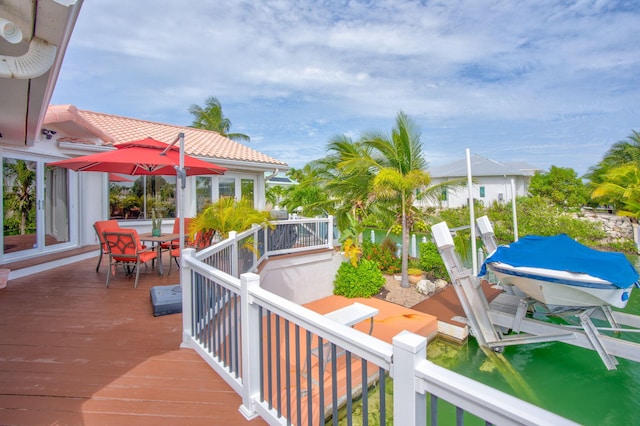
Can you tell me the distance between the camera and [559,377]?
19.7 feet

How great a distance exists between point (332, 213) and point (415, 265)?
3981 mm

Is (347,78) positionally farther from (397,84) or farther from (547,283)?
(547,283)

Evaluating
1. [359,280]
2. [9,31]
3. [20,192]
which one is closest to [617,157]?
[359,280]

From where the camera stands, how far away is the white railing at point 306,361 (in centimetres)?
128

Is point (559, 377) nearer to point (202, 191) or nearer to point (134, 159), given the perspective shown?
point (134, 159)

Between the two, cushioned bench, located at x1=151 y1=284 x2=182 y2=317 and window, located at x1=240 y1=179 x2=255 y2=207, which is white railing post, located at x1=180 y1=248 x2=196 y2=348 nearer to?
cushioned bench, located at x1=151 y1=284 x2=182 y2=317

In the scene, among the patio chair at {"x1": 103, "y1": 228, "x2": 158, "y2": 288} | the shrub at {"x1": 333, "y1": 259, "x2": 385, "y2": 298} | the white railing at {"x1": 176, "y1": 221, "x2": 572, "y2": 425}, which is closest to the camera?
the white railing at {"x1": 176, "y1": 221, "x2": 572, "y2": 425}

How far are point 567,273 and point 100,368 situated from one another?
6845mm

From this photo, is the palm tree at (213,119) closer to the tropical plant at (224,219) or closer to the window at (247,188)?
the window at (247,188)

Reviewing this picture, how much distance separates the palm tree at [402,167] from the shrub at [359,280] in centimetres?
108

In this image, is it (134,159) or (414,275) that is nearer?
(134,159)

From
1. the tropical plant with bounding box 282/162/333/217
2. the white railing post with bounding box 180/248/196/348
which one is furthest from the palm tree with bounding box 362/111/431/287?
the white railing post with bounding box 180/248/196/348

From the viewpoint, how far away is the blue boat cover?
5156 mm

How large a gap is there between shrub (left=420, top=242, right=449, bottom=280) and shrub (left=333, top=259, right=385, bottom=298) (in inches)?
86.3
